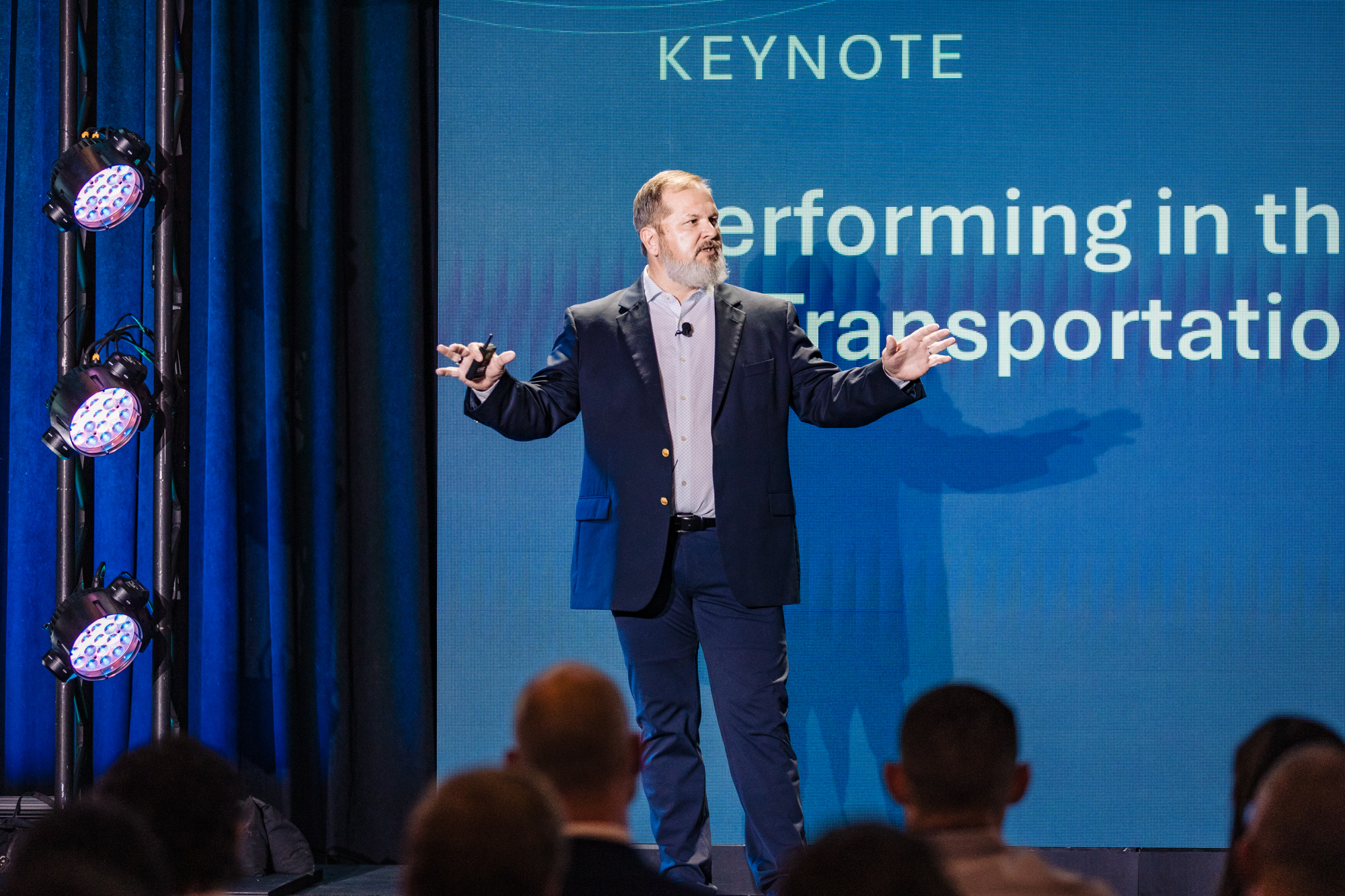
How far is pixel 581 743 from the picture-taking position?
1.68m

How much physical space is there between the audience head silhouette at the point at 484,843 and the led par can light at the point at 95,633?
2545mm

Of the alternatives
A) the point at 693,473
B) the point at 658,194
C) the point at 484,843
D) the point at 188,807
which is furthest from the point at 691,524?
the point at 484,843

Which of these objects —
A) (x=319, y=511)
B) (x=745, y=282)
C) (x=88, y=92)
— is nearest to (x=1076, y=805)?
(x=745, y=282)

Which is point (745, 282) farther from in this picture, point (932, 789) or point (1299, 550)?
point (932, 789)

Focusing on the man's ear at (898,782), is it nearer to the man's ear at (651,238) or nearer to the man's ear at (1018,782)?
the man's ear at (1018,782)

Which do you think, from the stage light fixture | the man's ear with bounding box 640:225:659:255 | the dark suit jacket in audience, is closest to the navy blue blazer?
the man's ear with bounding box 640:225:659:255

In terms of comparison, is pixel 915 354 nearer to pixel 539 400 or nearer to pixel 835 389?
pixel 835 389

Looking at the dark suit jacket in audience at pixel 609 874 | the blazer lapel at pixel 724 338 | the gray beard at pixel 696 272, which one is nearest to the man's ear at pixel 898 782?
the dark suit jacket in audience at pixel 609 874

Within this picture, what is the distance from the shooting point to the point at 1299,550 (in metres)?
3.93

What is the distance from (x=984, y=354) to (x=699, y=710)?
55.5 inches

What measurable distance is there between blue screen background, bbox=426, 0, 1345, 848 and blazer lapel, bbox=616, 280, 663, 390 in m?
0.53

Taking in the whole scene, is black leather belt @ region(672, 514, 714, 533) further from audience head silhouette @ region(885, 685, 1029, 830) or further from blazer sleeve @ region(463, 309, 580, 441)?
audience head silhouette @ region(885, 685, 1029, 830)

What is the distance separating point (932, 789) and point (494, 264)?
264cm

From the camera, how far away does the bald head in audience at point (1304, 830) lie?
139 cm
